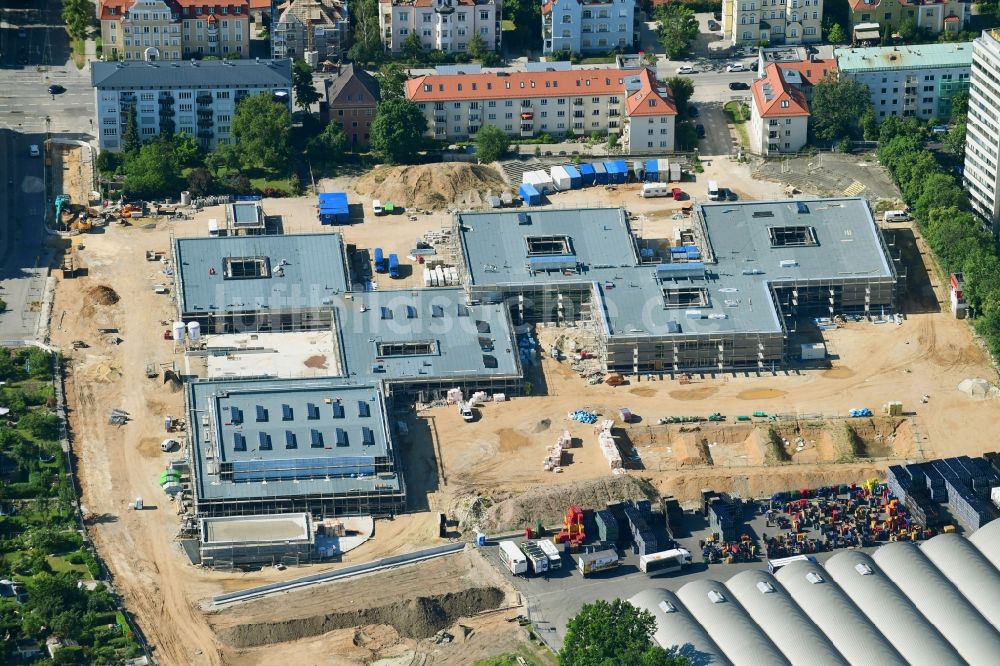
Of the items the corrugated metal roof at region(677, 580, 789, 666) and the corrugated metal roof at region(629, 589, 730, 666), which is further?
the corrugated metal roof at region(629, 589, 730, 666)

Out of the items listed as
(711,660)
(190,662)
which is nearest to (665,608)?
(711,660)

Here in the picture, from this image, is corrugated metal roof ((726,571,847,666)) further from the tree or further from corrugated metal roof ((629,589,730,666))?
the tree

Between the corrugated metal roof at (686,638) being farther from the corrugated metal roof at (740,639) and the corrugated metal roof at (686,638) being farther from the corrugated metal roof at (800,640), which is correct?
the corrugated metal roof at (800,640)

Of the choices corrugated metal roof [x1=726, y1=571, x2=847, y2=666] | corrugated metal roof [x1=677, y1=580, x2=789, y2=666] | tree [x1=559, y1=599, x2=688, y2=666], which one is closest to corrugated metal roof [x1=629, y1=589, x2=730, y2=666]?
corrugated metal roof [x1=677, y1=580, x2=789, y2=666]

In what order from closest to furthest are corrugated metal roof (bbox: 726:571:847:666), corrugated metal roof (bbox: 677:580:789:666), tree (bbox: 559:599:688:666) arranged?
tree (bbox: 559:599:688:666), corrugated metal roof (bbox: 677:580:789:666), corrugated metal roof (bbox: 726:571:847:666)

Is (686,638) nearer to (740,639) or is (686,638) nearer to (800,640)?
(740,639)

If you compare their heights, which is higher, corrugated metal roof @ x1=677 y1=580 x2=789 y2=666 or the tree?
the tree

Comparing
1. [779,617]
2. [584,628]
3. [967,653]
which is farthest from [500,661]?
[967,653]

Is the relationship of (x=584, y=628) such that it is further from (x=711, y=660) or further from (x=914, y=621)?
(x=914, y=621)

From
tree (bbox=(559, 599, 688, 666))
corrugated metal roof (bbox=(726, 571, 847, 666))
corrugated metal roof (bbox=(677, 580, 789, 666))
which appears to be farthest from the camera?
corrugated metal roof (bbox=(726, 571, 847, 666))
